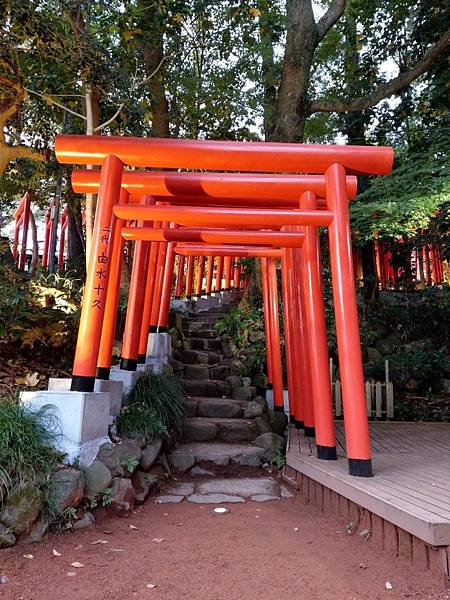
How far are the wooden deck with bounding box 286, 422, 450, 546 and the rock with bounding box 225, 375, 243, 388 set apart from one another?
1.30 metres

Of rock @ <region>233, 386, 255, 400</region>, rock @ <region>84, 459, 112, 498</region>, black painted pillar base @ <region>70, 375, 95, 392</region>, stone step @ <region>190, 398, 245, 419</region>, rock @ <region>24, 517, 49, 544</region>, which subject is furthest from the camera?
rock @ <region>233, 386, 255, 400</region>

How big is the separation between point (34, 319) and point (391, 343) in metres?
7.77

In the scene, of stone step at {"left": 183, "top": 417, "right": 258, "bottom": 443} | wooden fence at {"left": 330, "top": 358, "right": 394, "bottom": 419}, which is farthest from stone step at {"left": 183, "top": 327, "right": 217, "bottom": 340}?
stone step at {"left": 183, "top": 417, "right": 258, "bottom": 443}

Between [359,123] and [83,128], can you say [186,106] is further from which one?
[359,123]

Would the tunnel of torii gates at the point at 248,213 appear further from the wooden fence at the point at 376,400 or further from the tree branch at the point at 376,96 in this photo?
the tree branch at the point at 376,96

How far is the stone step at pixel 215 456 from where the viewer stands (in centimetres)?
508

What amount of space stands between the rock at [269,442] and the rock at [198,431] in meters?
0.57

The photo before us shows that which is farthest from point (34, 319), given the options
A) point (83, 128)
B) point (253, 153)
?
point (83, 128)

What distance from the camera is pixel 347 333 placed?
3918mm

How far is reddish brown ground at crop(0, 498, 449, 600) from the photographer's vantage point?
2566mm

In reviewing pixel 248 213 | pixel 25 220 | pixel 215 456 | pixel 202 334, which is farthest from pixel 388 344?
pixel 25 220

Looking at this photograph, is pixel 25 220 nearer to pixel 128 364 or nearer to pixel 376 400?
pixel 128 364

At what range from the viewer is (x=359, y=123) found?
10898 millimetres

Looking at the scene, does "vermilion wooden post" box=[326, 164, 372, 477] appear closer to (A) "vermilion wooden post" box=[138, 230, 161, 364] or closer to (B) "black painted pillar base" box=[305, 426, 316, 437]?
(B) "black painted pillar base" box=[305, 426, 316, 437]
